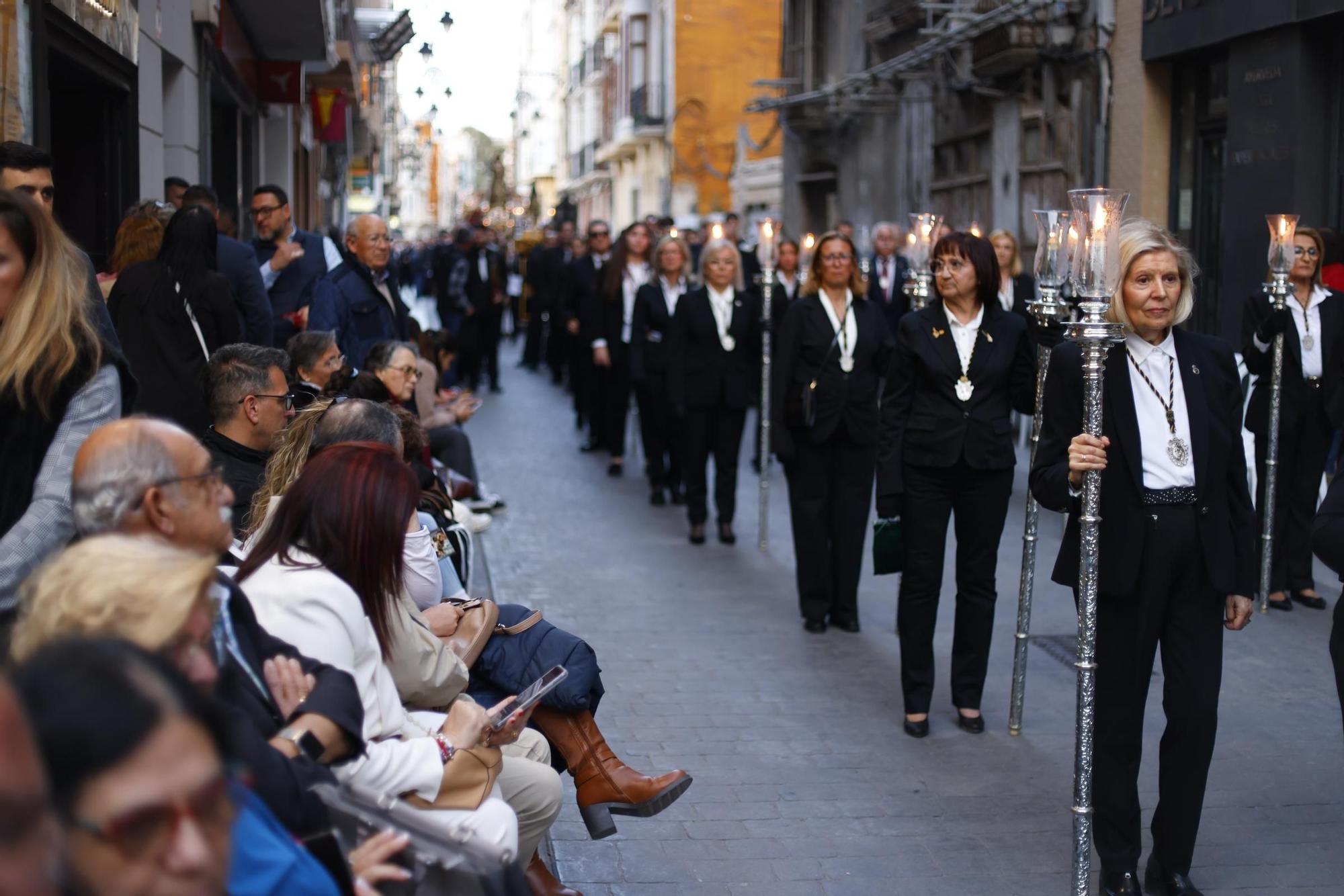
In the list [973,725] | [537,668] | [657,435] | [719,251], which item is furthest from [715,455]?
[537,668]

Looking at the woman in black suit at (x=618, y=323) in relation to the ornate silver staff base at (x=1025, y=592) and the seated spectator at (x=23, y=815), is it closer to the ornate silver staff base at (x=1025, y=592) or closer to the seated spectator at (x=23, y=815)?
the ornate silver staff base at (x=1025, y=592)

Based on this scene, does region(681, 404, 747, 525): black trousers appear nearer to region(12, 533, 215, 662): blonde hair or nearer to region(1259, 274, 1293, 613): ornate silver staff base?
region(1259, 274, 1293, 613): ornate silver staff base

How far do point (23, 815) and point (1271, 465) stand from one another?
8190 mm

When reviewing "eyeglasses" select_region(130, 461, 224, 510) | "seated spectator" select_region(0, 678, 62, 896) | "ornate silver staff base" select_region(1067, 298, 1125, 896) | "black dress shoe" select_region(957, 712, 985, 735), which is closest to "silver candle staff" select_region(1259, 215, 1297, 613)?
Result: "black dress shoe" select_region(957, 712, 985, 735)

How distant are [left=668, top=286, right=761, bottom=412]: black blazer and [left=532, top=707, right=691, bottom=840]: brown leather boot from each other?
637 centimetres

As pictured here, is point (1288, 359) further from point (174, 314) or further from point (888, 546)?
point (174, 314)

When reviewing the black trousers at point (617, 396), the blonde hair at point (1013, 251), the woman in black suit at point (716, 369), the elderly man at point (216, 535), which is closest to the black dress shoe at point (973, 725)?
the elderly man at point (216, 535)

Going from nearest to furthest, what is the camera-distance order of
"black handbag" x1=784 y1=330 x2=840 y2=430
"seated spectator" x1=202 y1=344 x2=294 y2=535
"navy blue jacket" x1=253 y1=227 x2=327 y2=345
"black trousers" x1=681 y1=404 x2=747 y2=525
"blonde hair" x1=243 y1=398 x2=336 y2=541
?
1. "blonde hair" x1=243 y1=398 x2=336 y2=541
2. "seated spectator" x1=202 y1=344 x2=294 y2=535
3. "black handbag" x1=784 y1=330 x2=840 y2=430
4. "navy blue jacket" x1=253 y1=227 x2=327 y2=345
5. "black trousers" x1=681 y1=404 x2=747 y2=525

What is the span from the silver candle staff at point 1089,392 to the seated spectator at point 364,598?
5.82 feet

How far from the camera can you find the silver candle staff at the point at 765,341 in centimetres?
1074

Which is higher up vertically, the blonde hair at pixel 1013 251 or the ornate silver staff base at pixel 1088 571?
the blonde hair at pixel 1013 251

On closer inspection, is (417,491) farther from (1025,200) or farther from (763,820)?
(1025,200)

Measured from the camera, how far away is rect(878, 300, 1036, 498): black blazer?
267 inches

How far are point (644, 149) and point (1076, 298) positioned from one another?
152 feet
